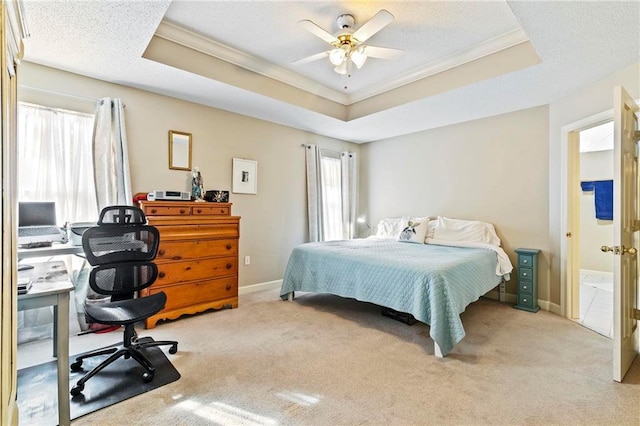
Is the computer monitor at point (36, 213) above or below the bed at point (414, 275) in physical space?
above

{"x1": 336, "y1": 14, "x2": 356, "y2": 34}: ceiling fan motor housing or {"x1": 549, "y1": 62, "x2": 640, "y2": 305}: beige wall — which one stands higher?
{"x1": 336, "y1": 14, "x2": 356, "y2": 34}: ceiling fan motor housing

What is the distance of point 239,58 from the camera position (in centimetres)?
301

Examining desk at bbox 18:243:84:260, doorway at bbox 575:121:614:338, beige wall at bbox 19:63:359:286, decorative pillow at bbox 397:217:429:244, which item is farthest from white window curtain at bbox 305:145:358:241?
doorway at bbox 575:121:614:338

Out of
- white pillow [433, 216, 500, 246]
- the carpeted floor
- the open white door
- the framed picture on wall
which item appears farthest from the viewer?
the framed picture on wall

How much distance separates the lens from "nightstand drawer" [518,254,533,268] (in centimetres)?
340

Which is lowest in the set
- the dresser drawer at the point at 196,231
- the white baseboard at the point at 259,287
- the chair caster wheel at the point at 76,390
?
the chair caster wheel at the point at 76,390

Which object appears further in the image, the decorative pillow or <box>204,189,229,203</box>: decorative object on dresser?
the decorative pillow

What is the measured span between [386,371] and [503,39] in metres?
2.93

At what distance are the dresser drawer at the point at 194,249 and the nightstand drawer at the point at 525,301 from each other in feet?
10.9

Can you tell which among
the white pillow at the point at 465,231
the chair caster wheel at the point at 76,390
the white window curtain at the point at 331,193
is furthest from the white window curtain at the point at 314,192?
the chair caster wheel at the point at 76,390

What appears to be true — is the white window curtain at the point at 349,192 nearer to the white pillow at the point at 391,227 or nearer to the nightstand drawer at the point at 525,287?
the white pillow at the point at 391,227

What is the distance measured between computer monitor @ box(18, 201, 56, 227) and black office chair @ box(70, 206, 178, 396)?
36.6 inches

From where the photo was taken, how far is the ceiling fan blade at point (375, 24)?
1.97m

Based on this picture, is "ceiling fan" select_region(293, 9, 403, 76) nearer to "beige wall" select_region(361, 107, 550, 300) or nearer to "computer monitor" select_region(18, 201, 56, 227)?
"beige wall" select_region(361, 107, 550, 300)
